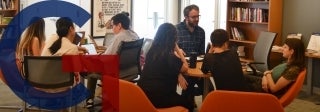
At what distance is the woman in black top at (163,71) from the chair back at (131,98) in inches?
21.3

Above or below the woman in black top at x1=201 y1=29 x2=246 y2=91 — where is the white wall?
above

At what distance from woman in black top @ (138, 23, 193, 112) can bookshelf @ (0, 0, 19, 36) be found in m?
4.59

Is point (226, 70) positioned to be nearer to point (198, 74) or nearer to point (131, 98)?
point (198, 74)

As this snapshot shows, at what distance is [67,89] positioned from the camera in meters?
3.70

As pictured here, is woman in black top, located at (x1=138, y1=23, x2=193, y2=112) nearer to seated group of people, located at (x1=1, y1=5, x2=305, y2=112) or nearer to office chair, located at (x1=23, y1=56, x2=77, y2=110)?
seated group of people, located at (x1=1, y1=5, x2=305, y2=112)

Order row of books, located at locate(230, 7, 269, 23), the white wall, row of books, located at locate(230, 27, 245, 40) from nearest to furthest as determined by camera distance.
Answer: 1. row of books, located at locate(230, 7, 269, 23)
2. row of books, located at locate(230, 27, 245, 40)
3. the white wall

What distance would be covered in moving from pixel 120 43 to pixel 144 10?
4186 millimetres

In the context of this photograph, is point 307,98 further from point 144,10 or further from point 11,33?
point 11,33

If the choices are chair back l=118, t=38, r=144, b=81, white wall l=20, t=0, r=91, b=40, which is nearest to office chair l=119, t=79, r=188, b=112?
chair back l=118, t=38, r=144, b=81

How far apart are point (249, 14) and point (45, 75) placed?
13.4 feet

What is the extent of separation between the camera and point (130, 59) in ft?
14.3

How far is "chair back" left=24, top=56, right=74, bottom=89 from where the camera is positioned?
11.3 ft

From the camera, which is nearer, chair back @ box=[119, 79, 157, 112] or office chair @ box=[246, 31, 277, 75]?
chair back @ box=[119, 79, 157, 112]
